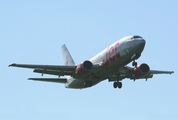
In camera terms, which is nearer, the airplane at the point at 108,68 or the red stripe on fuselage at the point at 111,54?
the airplane at the point at 108,68

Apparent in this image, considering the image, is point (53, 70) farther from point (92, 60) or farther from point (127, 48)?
point (127, 48)

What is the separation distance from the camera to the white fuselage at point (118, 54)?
52156 mm

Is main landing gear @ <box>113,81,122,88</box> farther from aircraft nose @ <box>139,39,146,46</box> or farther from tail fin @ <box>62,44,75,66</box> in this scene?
tail fin @ <box>62,44,75,66</box>

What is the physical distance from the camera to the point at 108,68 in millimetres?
54344

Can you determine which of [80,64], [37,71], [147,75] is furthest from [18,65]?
[147,75]

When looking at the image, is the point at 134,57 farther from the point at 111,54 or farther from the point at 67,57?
the point at 67,57

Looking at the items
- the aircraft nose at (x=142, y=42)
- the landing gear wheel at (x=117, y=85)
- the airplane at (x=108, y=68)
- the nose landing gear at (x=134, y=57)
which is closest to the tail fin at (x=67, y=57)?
the airplane at (x=108, y=68)

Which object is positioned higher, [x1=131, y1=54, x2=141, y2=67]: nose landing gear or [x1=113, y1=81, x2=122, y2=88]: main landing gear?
[x1=131, y1=54, x2=141, y2=67]: nose landing gear

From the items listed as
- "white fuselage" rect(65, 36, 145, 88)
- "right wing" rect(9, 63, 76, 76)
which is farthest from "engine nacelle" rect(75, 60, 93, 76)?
"right wing" rect(9, 63, 76, 76)

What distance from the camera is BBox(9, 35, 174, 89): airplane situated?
2066 inches

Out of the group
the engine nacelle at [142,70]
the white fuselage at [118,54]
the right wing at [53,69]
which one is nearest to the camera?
the white fuselage at [118,54]

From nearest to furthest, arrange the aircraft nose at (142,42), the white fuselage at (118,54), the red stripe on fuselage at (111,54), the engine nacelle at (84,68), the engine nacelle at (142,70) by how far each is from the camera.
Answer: the aircraft nose at (142,42), the white fuselage at (118,54), the red stripe on fuselage at (111,54), the engine nacelle at (84,68), the engine nacelle at (142,70)

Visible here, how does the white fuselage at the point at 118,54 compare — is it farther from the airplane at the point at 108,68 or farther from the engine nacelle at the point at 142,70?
the engine nacelle at the point at 142,70

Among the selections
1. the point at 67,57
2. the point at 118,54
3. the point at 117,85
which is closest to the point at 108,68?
the point at 118,54
